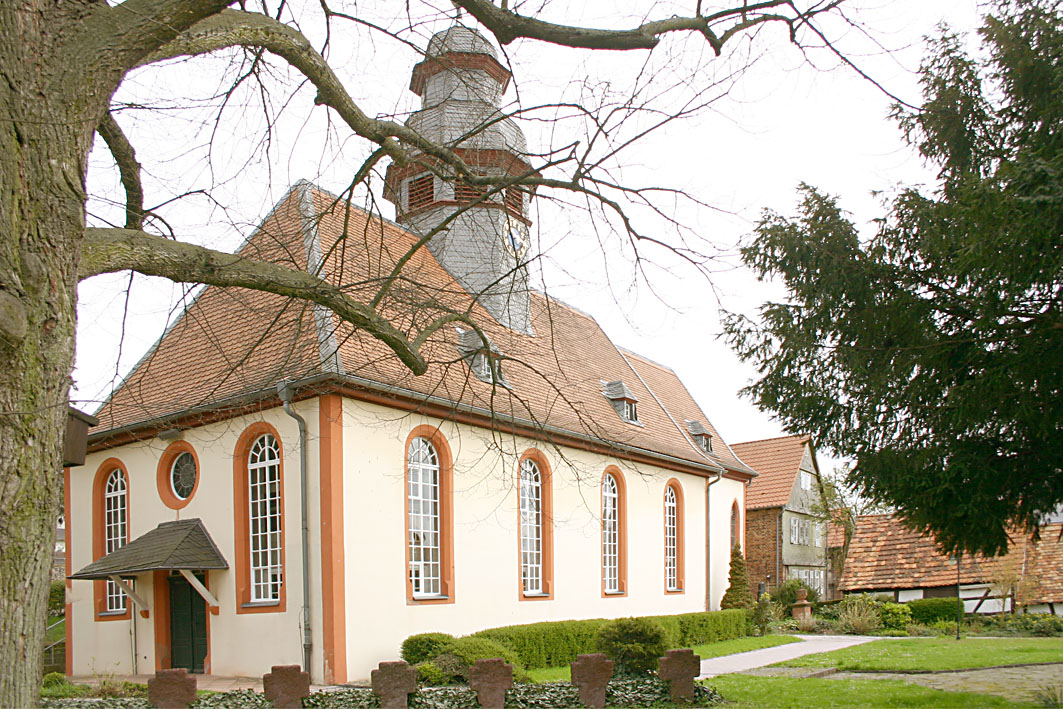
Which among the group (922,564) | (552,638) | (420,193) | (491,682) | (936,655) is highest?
(420,193)

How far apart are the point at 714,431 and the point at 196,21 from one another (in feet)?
88.2

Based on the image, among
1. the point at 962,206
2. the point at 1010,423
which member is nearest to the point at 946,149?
the point at 962,206

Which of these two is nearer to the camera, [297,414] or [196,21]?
[196,21]

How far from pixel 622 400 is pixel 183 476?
11070mm

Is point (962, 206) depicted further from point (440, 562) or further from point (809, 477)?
point (809, 477)

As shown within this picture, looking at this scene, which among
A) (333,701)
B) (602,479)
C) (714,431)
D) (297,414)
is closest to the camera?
(333,701)

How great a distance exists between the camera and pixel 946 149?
37.1 ft

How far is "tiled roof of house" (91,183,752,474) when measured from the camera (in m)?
7.47

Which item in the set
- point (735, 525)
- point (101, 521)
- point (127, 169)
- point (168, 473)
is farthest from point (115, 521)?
point (735, 525)

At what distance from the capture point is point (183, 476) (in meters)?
15.9

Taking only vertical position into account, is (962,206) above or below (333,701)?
above

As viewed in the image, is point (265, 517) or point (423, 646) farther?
point (265, 517)

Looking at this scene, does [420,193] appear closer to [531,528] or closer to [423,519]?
[531,528]

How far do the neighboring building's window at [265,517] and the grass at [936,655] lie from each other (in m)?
8.94
